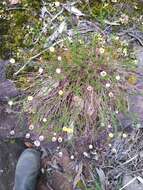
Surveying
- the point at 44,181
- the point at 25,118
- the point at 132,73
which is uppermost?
the point at 132,73

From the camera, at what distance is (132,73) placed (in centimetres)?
278

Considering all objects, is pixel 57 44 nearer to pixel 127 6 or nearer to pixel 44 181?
pixel 127 6

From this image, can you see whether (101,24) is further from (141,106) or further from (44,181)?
(44,181)

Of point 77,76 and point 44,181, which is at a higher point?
point 77,76

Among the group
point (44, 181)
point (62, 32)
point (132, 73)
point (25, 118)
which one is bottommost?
point (44, 181)

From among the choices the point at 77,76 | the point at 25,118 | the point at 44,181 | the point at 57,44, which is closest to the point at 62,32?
the point at 57,44

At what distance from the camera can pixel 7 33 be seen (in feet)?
9.40

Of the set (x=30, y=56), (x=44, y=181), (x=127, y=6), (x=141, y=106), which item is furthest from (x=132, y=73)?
(x=44, y=181)

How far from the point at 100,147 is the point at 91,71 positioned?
437mm

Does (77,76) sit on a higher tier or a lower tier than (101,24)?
lower

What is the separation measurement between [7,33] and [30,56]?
196 mm

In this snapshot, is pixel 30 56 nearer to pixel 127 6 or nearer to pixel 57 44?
pixel 57 44

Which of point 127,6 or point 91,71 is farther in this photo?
point 127,6

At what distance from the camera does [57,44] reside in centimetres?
284
